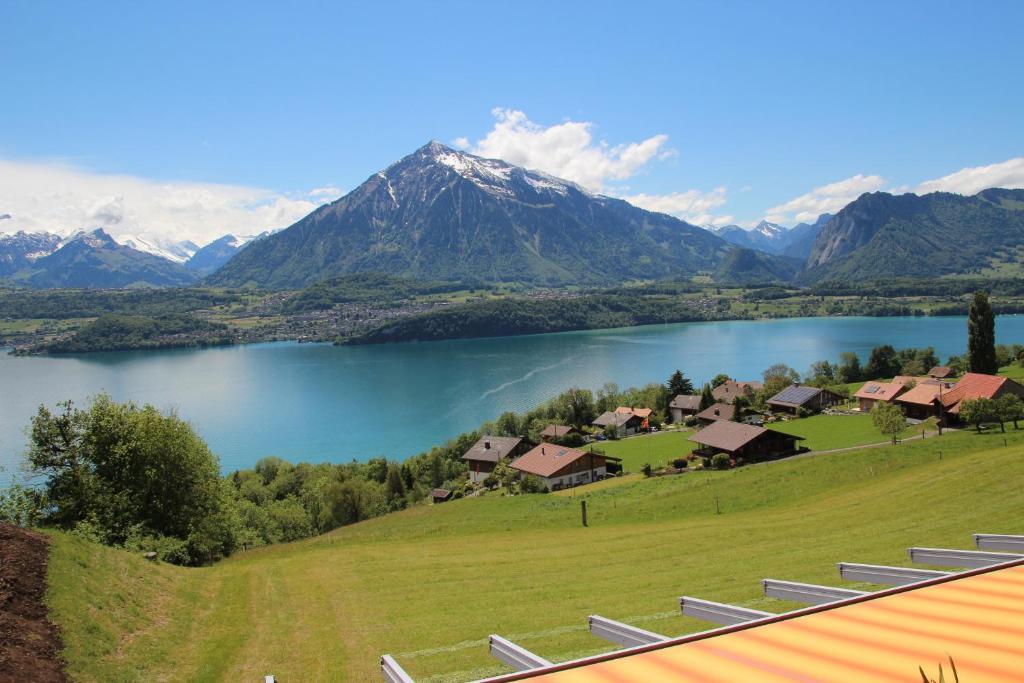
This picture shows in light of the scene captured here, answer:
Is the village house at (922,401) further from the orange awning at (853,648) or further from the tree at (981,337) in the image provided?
the orange awning at (853,648)

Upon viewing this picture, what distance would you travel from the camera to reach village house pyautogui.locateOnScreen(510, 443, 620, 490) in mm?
44969

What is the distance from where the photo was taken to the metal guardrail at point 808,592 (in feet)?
17.3

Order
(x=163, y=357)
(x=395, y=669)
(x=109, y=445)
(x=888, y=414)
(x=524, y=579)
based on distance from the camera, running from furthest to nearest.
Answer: (x=163, y=357) → (x=888, y=414) → (x=109, y=445) → (x=524, y=579) → (x=395, y=669)

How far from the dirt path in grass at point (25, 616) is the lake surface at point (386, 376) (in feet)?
197

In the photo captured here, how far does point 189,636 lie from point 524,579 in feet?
23.7

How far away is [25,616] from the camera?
932 cm

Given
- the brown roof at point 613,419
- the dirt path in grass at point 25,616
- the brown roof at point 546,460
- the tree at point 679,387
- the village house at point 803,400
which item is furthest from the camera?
the tree at point 679,387

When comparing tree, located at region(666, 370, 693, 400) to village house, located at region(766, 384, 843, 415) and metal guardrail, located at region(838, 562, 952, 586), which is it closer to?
village house, located at region(766, 384, 843, 415)

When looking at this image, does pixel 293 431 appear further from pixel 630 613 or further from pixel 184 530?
pixel 630 613

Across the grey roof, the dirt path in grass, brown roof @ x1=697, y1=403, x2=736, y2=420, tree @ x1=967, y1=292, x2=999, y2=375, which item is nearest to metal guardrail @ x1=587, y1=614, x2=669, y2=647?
the dirt path in grass

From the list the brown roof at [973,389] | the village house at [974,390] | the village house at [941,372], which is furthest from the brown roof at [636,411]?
the village house at [941,372]

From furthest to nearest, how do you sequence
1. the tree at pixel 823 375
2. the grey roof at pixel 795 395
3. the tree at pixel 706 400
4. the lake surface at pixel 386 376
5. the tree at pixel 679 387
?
the lake surface at pixel 386 376 < the tree at pixel 679 387 < the tree at pixel 823 375 < the tree at pixel 706 400 < the grey roof at pixel 795 395

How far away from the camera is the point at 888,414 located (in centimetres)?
3950

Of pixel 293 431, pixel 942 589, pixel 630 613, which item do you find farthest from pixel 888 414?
pixel 293 431
